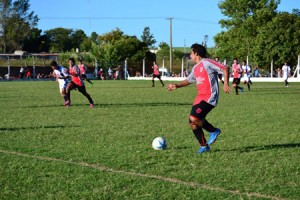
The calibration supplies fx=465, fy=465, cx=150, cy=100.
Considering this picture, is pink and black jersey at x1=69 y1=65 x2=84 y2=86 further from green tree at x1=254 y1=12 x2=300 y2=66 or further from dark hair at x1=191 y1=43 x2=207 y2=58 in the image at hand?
green tree at x1=254 y1=12 x2=300 y2=66

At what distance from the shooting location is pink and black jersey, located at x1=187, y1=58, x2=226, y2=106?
8.13m

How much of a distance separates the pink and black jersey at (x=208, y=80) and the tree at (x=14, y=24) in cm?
8713

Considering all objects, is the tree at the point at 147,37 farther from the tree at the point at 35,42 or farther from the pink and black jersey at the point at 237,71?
the pink and black jersey at the point at 237,71

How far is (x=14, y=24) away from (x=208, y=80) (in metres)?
88.2

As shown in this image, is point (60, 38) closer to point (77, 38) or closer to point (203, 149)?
point (77, 38)

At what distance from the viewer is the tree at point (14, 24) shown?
89875mm

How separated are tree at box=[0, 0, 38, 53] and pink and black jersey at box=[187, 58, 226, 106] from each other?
87.1 metres

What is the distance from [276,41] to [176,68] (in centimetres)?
1909

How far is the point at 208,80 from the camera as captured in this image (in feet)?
26.8

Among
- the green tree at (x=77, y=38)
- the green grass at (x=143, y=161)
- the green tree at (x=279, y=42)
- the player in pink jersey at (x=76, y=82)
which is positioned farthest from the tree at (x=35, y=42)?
the green grass at (x=143, y=161)

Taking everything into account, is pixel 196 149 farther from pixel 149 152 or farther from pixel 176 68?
pixel 176 68

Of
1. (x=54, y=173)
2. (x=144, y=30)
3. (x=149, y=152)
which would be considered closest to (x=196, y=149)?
(x=149, y=152)

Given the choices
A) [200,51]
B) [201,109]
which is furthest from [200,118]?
[200,51]

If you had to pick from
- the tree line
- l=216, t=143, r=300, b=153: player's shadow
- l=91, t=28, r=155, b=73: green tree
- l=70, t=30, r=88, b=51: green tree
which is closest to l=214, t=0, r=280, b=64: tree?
the tree line
